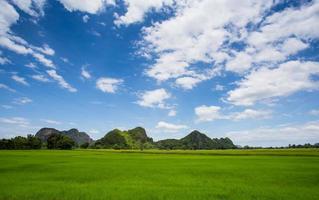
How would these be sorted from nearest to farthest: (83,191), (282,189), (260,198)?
(260,198) < (83,191) < (282,189)

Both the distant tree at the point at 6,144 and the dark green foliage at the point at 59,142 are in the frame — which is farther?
the dark green foliage at the point at 59,142

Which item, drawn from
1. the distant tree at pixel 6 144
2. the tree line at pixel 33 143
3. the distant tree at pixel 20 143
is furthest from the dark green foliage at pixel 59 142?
the distant tree at pixel 6 144

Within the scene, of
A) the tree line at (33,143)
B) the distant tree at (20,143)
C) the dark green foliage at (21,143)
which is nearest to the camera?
the dark green foliage at (21,143)

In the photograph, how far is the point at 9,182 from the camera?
21.5 meters

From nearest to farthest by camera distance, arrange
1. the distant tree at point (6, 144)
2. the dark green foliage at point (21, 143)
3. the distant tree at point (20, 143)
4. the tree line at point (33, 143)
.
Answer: the distant tree at point (6, 144) → the dark green foliage at point (21, 143) → the tree line at point (33, 143) → the distant tree at point (20, 143)

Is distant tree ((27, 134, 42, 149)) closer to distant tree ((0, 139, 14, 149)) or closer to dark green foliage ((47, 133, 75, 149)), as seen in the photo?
dark green foliage ((47, 133, 75, 149))

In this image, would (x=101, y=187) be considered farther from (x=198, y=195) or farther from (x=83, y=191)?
(x=198, y=195)

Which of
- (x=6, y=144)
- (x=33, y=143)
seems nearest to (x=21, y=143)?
(x=33, y=143)

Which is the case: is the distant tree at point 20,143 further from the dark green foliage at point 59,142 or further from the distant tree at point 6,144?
the dark green foliage at point 59,142

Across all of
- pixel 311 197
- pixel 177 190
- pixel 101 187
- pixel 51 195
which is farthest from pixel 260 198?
pixel 51 195

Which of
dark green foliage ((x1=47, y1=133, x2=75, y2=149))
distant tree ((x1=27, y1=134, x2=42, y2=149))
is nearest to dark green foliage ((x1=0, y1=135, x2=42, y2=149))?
distant tree ((x1=27, y1=134, x2=42, y2=149))

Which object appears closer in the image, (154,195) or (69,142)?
(154,195)

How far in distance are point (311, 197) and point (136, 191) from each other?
1154 cm

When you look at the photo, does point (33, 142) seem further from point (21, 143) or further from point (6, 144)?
point (6, 144)
